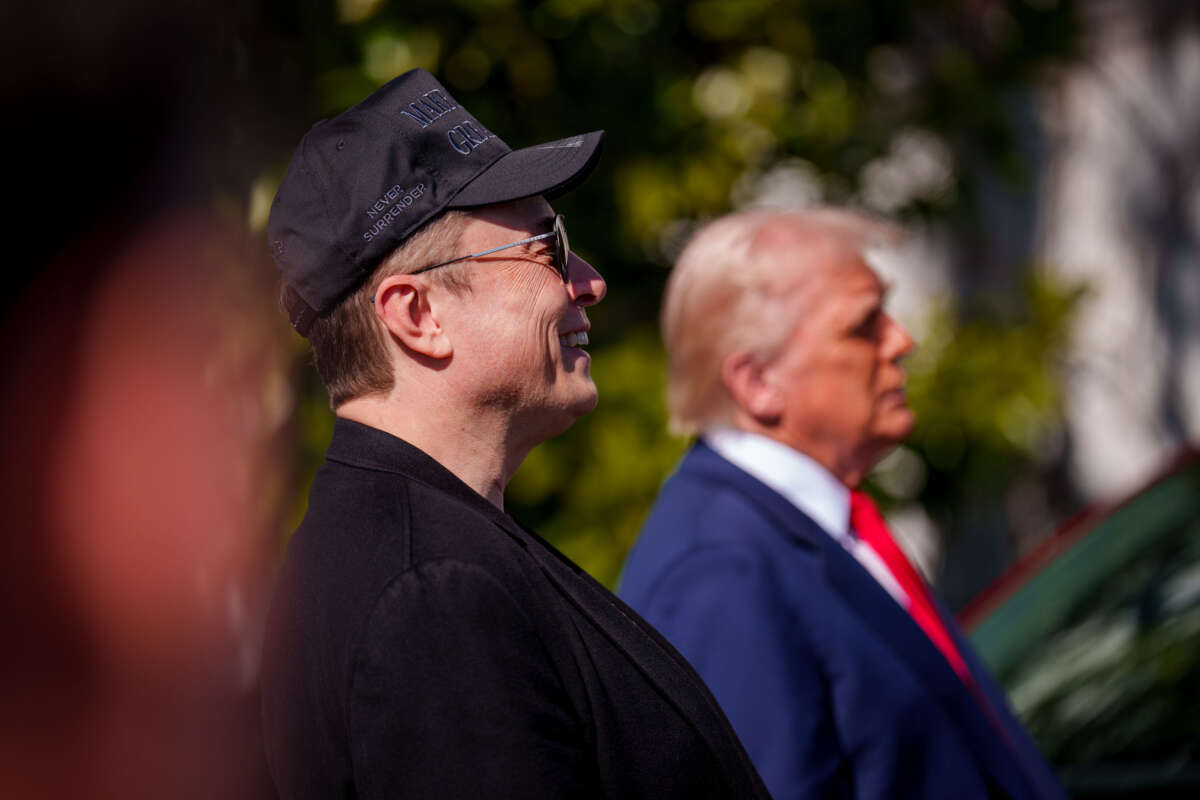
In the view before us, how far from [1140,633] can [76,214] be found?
2.47 m

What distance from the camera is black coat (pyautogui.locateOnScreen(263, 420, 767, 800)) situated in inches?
39.6

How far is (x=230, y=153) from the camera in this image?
0.83 meters

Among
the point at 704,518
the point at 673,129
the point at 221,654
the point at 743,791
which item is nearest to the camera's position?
the point at 221,654

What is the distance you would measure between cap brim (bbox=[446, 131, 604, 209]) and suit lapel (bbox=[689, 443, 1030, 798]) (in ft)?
2.76

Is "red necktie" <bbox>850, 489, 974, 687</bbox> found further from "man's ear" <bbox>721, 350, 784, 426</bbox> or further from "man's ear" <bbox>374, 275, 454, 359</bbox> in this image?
"man's ear" <bbox>374, 275, 454, 359</bbox>

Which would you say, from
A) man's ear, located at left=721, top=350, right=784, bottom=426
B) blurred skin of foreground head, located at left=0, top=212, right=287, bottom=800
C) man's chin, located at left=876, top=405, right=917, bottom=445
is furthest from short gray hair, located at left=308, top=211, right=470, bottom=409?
man's chin, located at left=876, top=405, right=917, bottom=445

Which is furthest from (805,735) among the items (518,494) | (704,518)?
(518,494)

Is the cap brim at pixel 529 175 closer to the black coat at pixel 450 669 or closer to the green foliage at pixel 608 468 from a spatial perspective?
the black coat at pixel 450 669

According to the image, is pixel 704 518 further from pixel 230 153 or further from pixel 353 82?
pixel 353 82

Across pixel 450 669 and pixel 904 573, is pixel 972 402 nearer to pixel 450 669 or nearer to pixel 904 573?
pixel 904 573

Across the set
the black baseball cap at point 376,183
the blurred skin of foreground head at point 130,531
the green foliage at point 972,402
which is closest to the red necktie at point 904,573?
the black baseball cap at point 376,183

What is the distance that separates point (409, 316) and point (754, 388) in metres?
1.06

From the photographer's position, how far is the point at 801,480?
213 cm

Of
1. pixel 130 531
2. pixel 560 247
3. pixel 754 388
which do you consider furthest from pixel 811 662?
pixel 130 531
